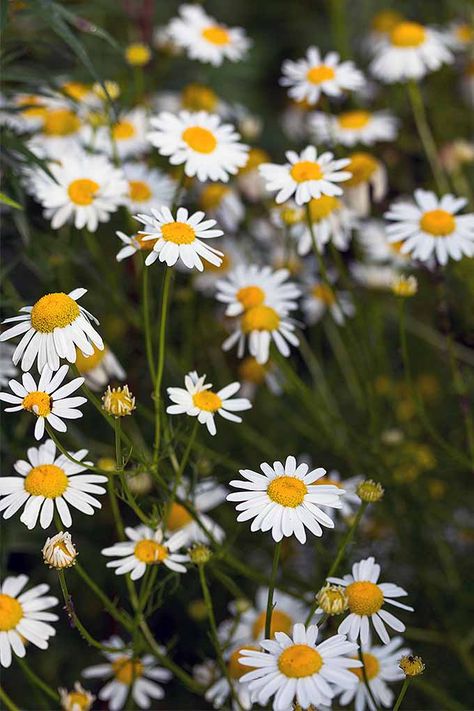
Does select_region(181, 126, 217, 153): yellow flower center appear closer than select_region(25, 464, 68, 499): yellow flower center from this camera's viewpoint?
No

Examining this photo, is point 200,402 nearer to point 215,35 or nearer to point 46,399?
point 46,399

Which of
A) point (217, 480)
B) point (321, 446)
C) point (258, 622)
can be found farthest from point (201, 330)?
point (258, 622)

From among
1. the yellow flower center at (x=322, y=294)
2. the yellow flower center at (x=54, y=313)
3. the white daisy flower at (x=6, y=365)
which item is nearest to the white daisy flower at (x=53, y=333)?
the yellow flower center at (x=54, y=313)

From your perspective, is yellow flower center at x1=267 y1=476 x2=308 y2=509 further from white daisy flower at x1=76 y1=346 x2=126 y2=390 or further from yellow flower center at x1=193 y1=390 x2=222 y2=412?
white daisy flower at x1=76 y1=346 x2=126 y2=390

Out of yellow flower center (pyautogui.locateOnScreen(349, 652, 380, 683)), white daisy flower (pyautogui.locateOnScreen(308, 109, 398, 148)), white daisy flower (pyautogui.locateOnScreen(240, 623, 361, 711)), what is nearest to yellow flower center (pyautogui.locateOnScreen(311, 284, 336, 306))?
white daisy flower (pyautogui.locateOnScreen(308, 109, 398, 148))

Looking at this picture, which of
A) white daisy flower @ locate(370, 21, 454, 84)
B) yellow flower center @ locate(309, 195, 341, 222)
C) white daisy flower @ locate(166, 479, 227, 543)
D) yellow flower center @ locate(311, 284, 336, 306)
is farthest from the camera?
white daisy flower @ locate(370, 21, 454, 84)
